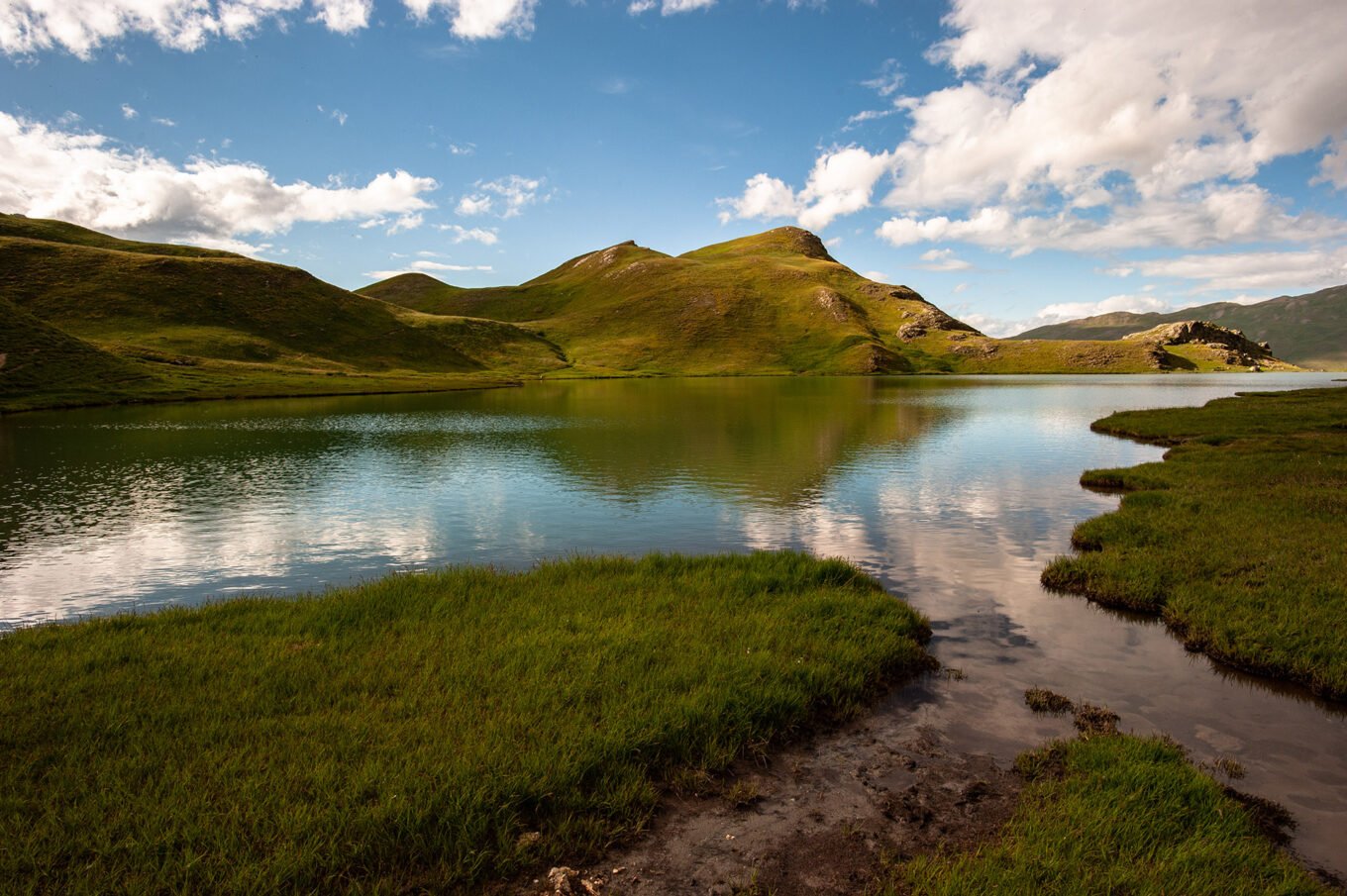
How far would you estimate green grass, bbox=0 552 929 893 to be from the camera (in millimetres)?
7871

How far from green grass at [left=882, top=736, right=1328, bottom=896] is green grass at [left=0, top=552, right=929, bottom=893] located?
393 centimetres

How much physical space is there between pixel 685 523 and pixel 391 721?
67.5 feet

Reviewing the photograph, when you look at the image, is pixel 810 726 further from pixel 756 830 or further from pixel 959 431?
pixel 959 431

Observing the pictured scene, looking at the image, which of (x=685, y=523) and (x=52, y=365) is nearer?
(x=685, y=523)

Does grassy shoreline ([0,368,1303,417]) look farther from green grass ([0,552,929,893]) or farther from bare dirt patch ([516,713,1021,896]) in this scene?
bare dirt patch ([516,713,1021,896])

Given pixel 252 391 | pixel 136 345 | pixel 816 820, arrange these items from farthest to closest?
1. pixel 136 345
2. pixel 252 391
3. pixel 816 820

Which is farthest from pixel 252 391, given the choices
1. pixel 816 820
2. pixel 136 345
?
pixel 816 820

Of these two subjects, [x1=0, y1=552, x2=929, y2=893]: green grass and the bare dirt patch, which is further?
the bare dirt patch

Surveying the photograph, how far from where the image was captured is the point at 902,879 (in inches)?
317

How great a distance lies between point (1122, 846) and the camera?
8445 millimetres

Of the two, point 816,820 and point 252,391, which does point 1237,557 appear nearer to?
point 816,820

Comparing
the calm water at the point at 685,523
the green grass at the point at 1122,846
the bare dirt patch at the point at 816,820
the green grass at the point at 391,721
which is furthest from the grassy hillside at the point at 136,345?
the green grass at the point at 1122,846

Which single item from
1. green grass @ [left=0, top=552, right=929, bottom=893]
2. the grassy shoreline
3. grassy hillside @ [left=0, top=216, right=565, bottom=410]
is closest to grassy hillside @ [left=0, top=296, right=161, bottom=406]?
grassy hillside @ [left=0, top=216, right=565, bottom=410]

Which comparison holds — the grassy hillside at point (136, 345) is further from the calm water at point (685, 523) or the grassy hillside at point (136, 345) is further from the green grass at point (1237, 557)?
the green grass at point (1237, 557)
